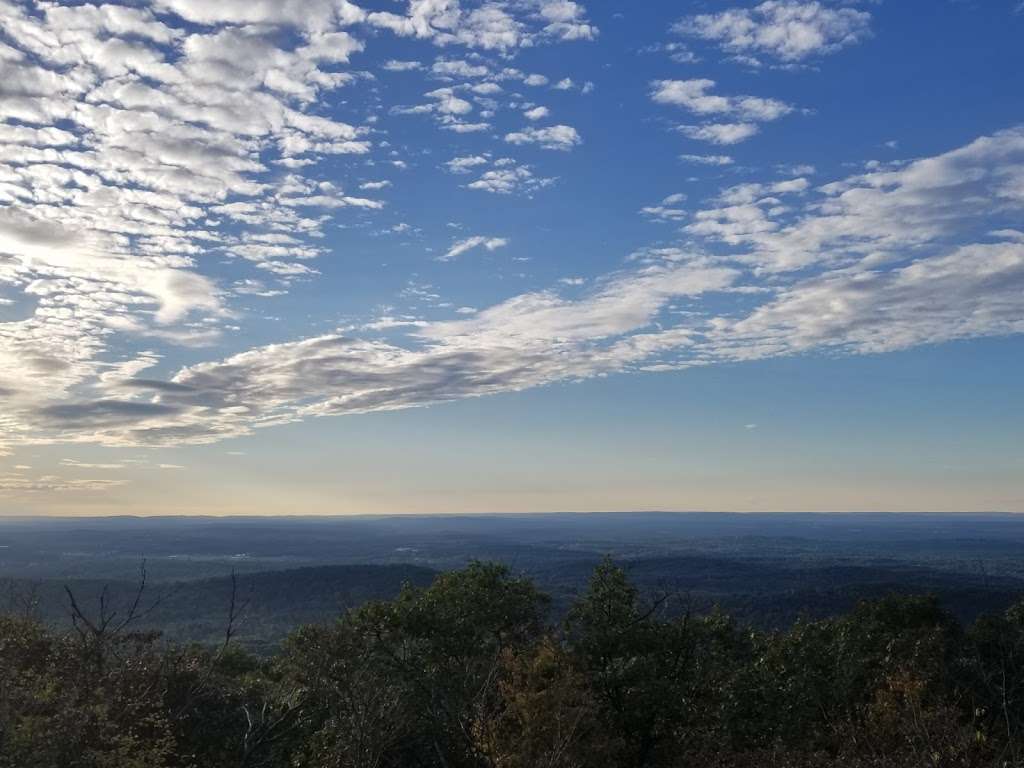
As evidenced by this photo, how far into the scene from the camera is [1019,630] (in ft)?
142

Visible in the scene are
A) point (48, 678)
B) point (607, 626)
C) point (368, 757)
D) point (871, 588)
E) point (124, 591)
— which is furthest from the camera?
point (124, 591)

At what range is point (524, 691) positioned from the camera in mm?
26422

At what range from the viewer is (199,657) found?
1417 inches

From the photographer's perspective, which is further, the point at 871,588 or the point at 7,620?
the point at 871,588

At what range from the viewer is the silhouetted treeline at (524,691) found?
1978 cm

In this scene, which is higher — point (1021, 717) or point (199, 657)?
point (199, 657)

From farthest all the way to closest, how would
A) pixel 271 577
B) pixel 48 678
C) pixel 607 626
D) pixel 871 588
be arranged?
pixel 271 577 → pixel 871 588 → pixel 607 626 → pixel 48 678

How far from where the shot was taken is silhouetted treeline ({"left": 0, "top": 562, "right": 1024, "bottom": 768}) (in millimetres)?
19781

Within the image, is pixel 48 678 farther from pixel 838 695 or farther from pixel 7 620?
pixel 838 695

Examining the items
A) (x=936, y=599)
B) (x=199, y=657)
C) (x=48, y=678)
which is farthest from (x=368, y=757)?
(x=936, y=599)

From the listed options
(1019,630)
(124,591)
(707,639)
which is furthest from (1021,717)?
(124,591)

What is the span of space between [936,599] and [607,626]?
2275cm

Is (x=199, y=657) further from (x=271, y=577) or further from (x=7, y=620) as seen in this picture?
(x=271, y=577)

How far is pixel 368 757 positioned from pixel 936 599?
37.9 meters
